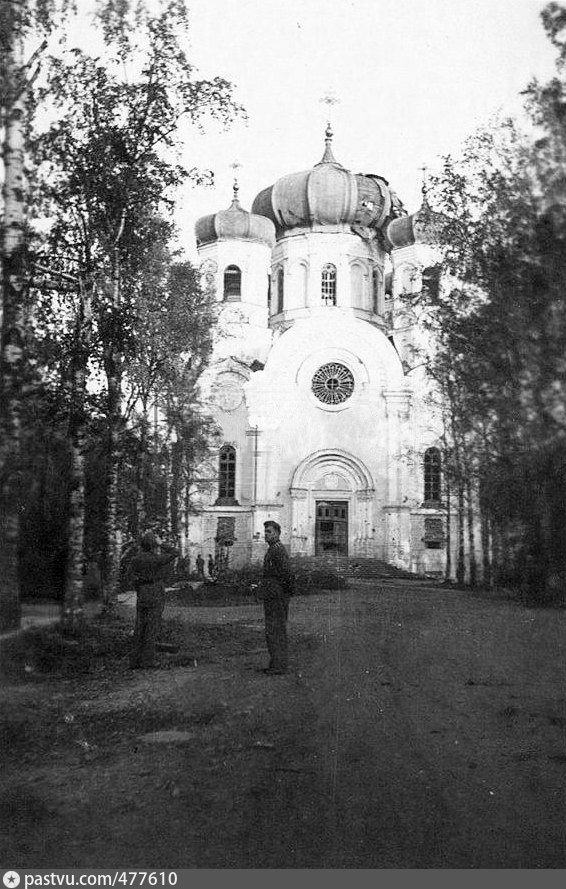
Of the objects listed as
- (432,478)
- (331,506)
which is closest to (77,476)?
(331,506)

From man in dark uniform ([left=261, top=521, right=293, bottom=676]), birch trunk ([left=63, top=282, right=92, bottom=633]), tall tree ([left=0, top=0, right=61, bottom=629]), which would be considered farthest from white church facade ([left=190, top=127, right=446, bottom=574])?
tall tree ([left=0, top=0, right=61, bottom=629])

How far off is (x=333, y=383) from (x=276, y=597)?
35.1ft

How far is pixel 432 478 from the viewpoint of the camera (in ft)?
43.8

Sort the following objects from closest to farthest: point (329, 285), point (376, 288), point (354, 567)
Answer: point (354, 567) < point (329, 285) < point (376, 288)

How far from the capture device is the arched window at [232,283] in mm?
19241

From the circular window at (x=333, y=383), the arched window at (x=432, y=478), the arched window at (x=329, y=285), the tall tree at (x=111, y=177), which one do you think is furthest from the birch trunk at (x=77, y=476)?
the arched window at (x=329, y=285)

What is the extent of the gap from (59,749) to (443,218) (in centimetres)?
1225

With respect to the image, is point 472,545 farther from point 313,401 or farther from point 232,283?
point 232,283

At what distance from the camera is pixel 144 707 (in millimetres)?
6156

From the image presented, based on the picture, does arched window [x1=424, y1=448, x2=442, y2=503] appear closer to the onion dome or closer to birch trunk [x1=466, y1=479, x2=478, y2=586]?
birch trunk [x1=466, y1=479, x2=478, y2=586]

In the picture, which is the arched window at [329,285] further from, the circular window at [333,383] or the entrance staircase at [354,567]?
the entrance staircase at [354,567]

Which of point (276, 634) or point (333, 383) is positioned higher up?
point (333, 383)

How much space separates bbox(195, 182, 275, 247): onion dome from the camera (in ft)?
68.1

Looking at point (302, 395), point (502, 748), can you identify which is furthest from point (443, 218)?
point (502, 748)
